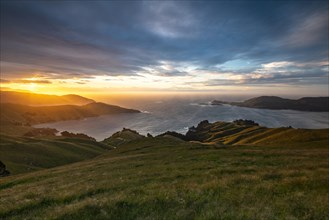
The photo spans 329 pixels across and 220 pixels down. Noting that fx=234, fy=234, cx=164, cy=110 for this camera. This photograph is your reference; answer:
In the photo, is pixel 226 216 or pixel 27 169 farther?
pixel 27 169

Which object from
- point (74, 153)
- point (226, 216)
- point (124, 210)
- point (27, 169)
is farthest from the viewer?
point (74, 153)

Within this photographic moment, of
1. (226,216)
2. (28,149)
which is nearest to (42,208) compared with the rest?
(226,216)

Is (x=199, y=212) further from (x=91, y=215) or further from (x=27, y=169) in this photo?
(x=27, y=169)

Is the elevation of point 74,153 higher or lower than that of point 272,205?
lower

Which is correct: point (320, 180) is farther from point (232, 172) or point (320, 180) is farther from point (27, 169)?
point (27, 169)

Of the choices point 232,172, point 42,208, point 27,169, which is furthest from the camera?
point 27,169

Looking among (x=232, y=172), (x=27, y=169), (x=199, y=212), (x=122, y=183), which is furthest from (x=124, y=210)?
(x=27, y=169)

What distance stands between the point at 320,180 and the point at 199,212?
908 centimetres

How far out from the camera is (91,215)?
32.1ft

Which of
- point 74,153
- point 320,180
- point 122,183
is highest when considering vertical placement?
point 320,180

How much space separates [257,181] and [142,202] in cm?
724

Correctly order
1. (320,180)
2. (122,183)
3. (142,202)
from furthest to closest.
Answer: (122,183)
(320,180)
(142,202)

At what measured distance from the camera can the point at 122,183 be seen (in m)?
16.1

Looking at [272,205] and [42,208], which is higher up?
[272,205]
